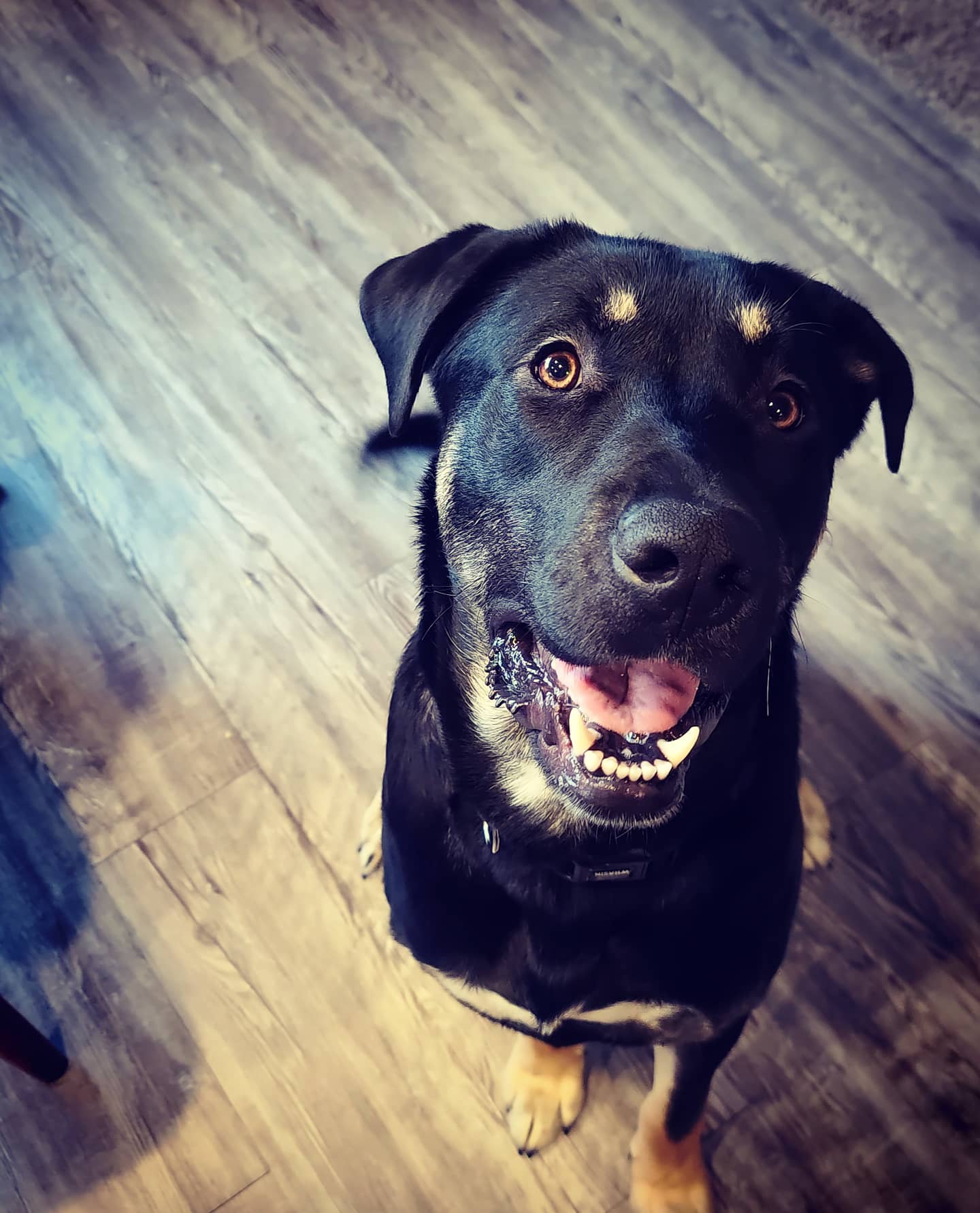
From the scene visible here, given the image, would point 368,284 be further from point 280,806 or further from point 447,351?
point 280,806

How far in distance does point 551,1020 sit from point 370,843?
0.67 meters

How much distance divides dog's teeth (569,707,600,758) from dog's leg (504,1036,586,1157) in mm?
809

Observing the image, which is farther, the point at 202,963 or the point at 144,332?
the point at 144,332

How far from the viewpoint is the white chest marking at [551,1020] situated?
146 cm

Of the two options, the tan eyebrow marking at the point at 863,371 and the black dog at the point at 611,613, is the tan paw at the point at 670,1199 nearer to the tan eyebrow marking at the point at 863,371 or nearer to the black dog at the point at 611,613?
the black dog at the point at 611,613

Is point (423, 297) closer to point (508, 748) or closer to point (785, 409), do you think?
point (785, 409)

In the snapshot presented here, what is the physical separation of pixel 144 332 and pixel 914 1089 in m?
2.48

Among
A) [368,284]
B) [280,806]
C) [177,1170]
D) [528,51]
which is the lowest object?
[177,1170]

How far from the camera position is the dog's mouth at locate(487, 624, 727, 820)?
3.99 feet

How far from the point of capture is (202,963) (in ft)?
6.51

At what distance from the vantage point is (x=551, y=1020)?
1.47 metres

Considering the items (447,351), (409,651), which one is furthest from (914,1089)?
(447,351)

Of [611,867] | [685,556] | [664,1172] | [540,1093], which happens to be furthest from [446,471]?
[664,1172]

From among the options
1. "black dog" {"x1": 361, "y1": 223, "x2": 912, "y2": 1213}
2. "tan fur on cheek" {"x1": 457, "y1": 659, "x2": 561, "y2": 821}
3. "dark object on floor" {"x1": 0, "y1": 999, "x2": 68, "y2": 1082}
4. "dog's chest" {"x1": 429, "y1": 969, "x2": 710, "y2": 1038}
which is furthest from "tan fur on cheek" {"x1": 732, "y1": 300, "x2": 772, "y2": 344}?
"dark object on floor" {"x1": 0, "y1": 999, "x2": 68, "y2": 1082}
